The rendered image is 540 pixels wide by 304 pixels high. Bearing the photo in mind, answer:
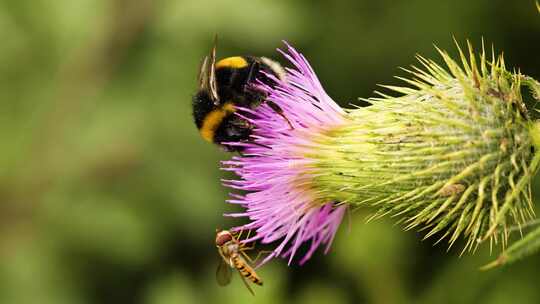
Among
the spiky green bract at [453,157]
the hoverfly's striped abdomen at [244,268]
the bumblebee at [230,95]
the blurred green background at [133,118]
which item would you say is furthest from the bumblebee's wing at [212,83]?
the blurred green background at [133,118]

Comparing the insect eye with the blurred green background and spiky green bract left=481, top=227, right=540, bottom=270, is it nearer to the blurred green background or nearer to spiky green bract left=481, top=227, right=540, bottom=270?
the blurred green background

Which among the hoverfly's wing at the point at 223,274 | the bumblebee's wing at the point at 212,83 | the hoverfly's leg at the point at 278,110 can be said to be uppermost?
the bumblebee's wing at the point at 212,83

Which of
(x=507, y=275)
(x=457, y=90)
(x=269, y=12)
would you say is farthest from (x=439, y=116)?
(x=269, y=12)

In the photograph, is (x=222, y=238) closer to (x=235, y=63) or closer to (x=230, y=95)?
(x=230, y=95)

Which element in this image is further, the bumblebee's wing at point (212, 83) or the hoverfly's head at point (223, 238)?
the hoverfly's head at point (223, 238)

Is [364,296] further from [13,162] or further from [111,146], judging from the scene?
[13,162]

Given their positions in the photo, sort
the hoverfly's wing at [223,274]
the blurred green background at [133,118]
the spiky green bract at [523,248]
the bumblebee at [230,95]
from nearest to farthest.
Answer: the spiky green bract at [523,248], the bumblebee at [230,95], the hoverfly's wing at [223,274], the blurred green background at [133,118]

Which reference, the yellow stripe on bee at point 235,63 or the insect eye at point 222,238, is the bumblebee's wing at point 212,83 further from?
the insect eye at point 222,238
